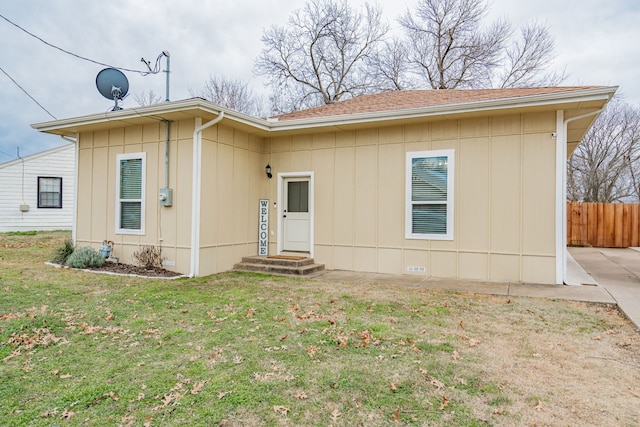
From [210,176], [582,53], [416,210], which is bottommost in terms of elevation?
[416,210]

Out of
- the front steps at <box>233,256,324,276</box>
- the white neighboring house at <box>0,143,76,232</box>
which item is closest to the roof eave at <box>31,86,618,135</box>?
the front steps at <box>233,256,324,276</box>

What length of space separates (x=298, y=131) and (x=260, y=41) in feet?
50.1

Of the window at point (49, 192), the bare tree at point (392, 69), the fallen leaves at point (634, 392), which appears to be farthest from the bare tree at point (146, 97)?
the fallen leaves at point (634, 392)

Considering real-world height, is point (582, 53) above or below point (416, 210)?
above

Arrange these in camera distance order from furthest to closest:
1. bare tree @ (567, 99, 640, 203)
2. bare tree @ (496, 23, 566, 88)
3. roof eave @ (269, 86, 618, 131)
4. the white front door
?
bare tree @ (567, 99, 640, 203)
bare tree @ (496, 23, 566, 88)
the white front door
roof eave @ (269, 86, 618, 131)

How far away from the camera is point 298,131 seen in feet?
26.7

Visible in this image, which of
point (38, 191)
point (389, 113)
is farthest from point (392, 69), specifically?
point (38, 191)

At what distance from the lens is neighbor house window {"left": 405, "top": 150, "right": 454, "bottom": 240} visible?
7.13 meters

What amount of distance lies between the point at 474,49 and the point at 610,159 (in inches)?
364

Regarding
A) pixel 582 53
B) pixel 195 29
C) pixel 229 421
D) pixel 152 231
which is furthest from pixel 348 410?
pixel 582 53

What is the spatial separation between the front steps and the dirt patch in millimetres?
1331

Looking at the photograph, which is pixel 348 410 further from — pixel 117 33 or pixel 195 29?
pixel 195 29

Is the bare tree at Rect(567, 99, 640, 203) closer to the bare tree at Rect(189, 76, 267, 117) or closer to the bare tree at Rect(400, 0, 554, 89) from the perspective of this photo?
the bare tree at Rect(400, 0, 554, 89)

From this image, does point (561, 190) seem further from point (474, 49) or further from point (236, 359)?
point (474, 49)
